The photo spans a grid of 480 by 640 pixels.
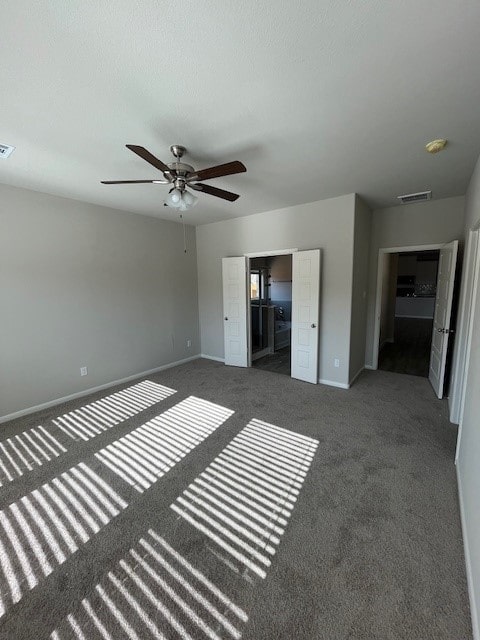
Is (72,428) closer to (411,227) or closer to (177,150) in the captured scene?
(177,150)

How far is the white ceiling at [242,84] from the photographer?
1.16 meters

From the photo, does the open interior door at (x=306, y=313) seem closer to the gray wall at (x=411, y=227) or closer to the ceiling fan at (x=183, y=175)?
the gray wall at (x=411, y=227)

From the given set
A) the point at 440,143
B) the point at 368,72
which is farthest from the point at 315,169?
the point at 368,72

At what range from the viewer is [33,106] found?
1.72m

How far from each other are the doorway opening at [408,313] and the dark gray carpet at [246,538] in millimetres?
2334

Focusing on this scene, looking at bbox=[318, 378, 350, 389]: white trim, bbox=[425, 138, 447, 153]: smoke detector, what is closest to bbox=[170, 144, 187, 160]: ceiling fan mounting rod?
bbox=[425, 138, 447, 153]: smoke detector

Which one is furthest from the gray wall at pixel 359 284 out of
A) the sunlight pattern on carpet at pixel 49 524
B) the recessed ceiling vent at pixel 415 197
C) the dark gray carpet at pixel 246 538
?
the sunlight pattern on carpet at pixel 49 524

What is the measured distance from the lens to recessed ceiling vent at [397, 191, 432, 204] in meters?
3.47

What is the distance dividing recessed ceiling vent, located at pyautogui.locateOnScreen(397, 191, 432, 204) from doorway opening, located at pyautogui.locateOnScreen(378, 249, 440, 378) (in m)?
0.92

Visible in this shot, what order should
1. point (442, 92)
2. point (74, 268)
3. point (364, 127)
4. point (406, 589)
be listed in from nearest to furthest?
point (406, 589), point (442, 92), point (364, 127), point (74, 268)

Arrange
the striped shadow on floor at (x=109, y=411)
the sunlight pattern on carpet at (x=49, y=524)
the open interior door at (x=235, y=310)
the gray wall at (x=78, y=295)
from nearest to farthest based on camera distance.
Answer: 1. the sunlight pattern on carpet at (x=49, y=524)
2. the striped shadow on floor at (x=109, y=411)
3. the gray wall at (x=78, y=295)
4. the open interior door at (x=235, y=310)

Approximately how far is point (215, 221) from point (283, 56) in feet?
11.9

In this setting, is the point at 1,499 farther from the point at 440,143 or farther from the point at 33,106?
the point at 440,143

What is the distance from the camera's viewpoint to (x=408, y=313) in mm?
9859
